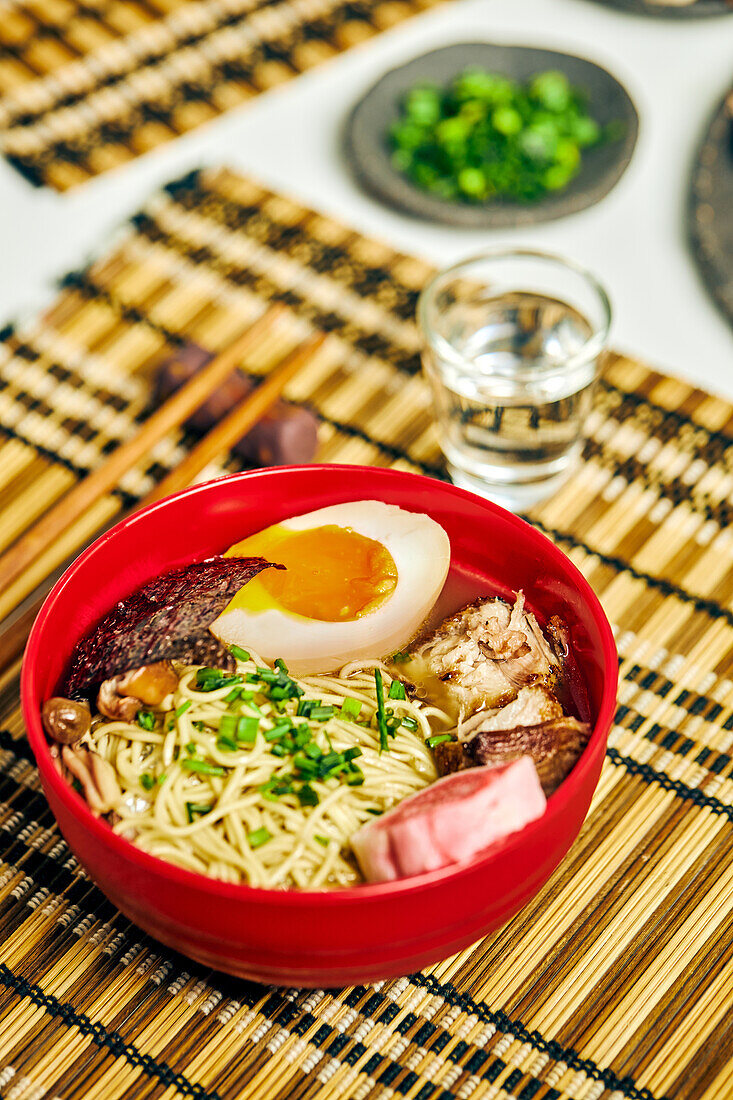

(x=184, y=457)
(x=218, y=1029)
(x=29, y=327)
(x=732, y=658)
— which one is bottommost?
(x=732, y=658)

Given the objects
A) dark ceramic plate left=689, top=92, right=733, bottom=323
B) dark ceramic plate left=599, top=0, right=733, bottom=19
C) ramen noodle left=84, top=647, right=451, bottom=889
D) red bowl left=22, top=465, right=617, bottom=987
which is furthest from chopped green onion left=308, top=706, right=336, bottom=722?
dark ceramic plate left=599, top=0, right=733, bottom=19

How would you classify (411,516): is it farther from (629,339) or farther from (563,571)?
(629,339)

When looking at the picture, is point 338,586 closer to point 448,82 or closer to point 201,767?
point 201,767

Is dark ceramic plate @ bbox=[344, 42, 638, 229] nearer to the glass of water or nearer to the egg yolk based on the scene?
the glass of water

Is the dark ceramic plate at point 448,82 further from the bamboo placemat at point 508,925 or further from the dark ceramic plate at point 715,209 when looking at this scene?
the bamboo placemat at point 508,925

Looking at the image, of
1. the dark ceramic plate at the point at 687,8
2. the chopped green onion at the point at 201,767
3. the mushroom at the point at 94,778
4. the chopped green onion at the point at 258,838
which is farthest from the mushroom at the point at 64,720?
the dark ceramic plate at the point at 687,8

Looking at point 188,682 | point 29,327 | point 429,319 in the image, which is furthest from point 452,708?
point 29,327
